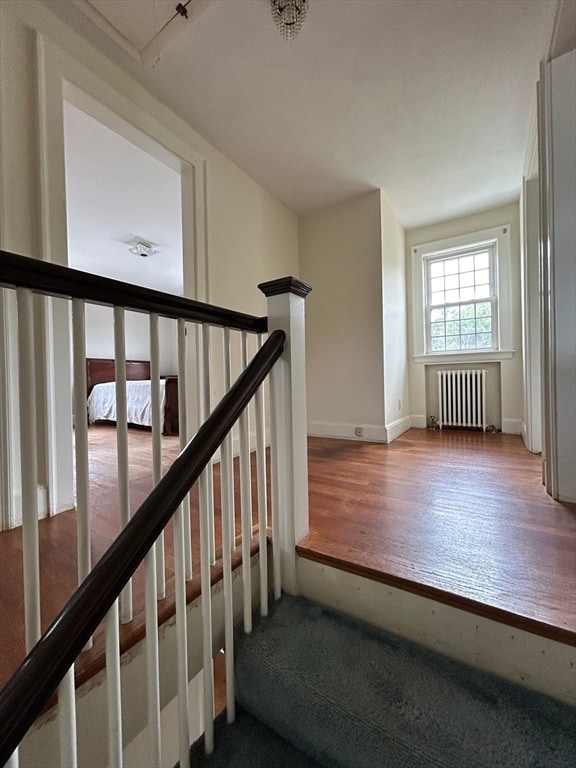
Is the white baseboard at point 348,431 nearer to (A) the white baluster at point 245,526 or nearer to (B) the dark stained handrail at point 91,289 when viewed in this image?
(A) the white baluster at point 245,526

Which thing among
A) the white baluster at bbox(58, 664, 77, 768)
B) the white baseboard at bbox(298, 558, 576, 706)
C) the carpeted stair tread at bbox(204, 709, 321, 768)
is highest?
the white baluster at bbox(58, 664, 77, 768)

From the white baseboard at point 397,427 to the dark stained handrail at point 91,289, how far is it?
2529mm

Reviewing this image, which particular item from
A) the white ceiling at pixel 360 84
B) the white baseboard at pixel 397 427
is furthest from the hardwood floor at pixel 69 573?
the white ceiling at pixel 360 84

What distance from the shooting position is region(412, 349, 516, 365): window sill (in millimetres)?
3540

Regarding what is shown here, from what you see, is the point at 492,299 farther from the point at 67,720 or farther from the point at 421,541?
the point at 67,720

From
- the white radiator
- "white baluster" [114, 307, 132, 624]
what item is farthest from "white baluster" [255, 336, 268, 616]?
the white radiator

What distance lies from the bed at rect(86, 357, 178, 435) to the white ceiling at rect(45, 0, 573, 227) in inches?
90.2

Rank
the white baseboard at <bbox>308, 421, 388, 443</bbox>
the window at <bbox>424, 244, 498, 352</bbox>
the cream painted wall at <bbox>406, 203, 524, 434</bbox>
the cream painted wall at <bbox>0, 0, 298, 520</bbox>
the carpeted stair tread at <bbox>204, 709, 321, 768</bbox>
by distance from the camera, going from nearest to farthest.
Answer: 1. the carpeted stair tread at <bbox>204, 709, 321, 768</bbox>
2. the cream painted wall at <bbox>0, 0, 298, 520</bbox>
3. the white baseboard at <bbox>308, 421, 388, 443</bbox>
4. the cream painted wall at <bbox>406, 203, 524, 434</bbox>
5. the window at <bbox>424, 244, 498, 352</bbox>

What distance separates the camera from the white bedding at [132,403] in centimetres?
419

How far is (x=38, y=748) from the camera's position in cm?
69

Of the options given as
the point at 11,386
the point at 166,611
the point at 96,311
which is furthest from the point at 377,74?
the point at 96,311

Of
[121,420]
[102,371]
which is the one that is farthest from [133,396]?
[121,420]

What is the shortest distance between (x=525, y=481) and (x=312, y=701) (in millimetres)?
1801

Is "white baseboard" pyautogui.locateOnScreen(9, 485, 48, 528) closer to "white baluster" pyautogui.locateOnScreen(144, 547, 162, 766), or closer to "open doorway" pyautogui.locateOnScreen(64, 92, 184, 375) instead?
"white baluster" pyautogui.locateOnScreen(144, 547, 162, 766)
